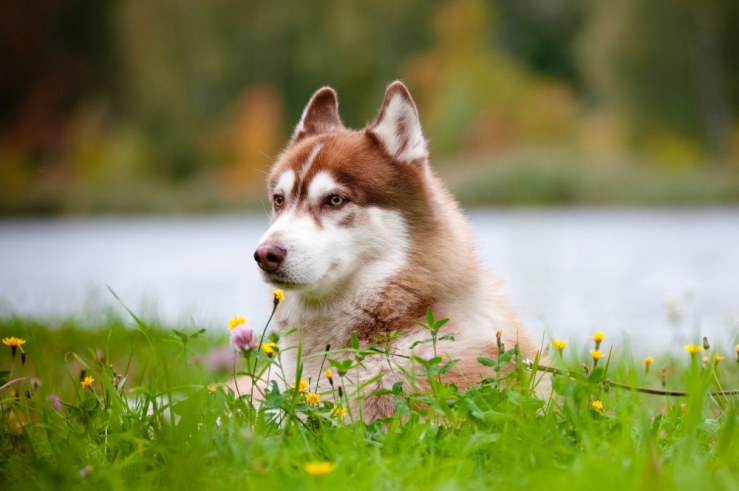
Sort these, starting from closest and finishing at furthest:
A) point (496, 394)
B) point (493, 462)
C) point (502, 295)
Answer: point (493, 462) < point (496, 394) < point (502, 295)

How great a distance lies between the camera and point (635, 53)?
17469mm

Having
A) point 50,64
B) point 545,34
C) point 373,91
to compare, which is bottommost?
point 373,91

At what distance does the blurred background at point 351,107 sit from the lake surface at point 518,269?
0.57 ft

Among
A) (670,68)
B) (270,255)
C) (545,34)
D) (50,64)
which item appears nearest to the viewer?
(270,255)

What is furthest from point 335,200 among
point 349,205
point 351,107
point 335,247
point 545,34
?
point 545,34

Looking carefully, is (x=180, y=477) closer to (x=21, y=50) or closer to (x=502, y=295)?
(x=502, y=295)

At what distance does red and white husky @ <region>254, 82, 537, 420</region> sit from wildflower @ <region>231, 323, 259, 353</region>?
0.39 metres

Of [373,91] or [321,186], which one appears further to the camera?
[373,91]

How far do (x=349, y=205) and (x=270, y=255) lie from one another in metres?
0.48

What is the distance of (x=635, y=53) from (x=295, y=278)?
16.2 metres

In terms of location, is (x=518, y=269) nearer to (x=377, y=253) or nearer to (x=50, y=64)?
(x=377, y=253)

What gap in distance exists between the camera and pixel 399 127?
371cm

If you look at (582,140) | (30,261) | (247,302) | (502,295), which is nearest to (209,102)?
(30,261)

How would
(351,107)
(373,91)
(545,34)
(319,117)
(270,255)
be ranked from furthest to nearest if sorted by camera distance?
1. (545,34)
2. (373,91)
3. (351,107)
4. (319,117)
5. (270,255)
